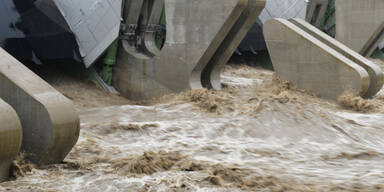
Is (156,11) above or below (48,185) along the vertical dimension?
above

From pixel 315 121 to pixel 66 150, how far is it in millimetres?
5687

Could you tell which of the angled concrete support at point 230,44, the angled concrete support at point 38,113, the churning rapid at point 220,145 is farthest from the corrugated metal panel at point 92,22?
the angled concrete support at point 38,113

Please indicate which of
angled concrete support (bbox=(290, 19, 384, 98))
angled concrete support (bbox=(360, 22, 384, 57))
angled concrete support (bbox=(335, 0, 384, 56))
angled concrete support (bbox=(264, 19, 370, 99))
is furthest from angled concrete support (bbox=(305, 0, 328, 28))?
angled concrete support (bbox=(264, 19, 370, 99))

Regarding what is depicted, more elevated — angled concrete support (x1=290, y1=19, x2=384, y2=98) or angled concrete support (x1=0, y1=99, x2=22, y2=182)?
angled concrete support (x1=0, y1=99, x2=22, y2=182)

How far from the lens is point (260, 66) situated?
23.3 m

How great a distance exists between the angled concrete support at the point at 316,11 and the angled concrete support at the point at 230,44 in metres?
11.2

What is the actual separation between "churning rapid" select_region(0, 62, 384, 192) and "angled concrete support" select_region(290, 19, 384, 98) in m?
0.34

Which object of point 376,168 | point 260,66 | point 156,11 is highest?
point 156,11

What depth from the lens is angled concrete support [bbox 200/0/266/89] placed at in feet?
48.3

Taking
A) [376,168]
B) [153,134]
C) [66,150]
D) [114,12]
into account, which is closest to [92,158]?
[66,150]

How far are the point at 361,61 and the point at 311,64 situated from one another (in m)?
1.50

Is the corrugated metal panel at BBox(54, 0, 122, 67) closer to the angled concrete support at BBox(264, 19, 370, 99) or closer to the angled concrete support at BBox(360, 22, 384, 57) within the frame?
the angled concrete support at BBox(264, 19, 370, 99)

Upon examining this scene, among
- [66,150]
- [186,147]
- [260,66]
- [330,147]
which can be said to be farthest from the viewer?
[260,66]

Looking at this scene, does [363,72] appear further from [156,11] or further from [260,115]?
[156,11]
